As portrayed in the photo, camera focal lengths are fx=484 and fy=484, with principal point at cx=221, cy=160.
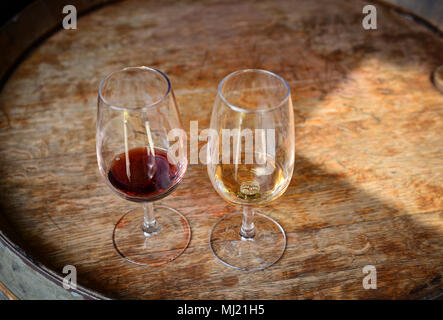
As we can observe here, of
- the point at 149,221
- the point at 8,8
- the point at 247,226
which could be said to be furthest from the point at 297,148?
the point at 8,8

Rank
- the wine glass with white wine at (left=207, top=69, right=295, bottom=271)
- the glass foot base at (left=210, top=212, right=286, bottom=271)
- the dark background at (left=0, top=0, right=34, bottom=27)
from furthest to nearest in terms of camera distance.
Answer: the dark background at (left=0, top=0, right=34, bottom=27)
the glass foot base at (left=210, top=212, right=286, bottom=271)
the wine glass with white wine at (left=207, top=69, right=295, bottom=271)

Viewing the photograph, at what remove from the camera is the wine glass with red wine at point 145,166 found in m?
0.72

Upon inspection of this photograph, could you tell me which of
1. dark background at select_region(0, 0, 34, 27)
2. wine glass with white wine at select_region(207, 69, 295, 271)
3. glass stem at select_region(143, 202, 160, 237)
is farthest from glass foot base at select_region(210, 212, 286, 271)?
dark background at select_region(0, 0, 34, 27)

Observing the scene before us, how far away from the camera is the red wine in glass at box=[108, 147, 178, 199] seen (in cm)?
77

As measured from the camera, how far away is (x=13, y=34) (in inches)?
47.7

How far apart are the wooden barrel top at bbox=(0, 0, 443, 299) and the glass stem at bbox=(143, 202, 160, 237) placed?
0.06 meters

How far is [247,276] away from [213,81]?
1.76 feet

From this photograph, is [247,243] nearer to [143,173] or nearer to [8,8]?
[143,173]

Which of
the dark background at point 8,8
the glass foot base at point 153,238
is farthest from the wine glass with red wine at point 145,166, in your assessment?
the dark background at point 8,8

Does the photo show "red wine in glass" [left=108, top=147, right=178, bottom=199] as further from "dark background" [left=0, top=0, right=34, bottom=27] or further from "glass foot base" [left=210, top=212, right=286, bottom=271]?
"dark background" [left=0, top=0, right=34, bottom=27]

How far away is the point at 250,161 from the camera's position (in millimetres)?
766

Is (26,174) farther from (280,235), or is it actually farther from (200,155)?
(280,235)

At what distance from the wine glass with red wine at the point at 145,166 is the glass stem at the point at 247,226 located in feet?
0.32
